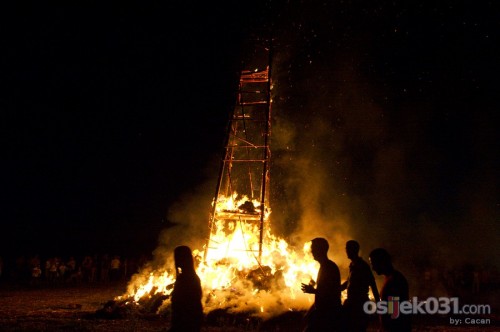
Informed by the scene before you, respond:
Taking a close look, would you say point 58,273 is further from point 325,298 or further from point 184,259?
point 325,298

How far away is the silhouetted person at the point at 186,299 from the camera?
4.95 meters

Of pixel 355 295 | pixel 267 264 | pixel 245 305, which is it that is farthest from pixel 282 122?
pixel 355 295

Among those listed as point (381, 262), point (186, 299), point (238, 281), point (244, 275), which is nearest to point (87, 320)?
point (238, 281)

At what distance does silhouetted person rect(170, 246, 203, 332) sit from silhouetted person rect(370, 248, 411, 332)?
7.12 feet

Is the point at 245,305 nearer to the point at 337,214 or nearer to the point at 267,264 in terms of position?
the point at 267,264

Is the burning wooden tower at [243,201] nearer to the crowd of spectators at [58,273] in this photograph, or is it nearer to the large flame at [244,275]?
the large flame at [244,275]

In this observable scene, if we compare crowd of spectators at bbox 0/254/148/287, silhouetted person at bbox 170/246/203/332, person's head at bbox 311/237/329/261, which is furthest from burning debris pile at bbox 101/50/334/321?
crowd of spectators at bbox 0/254/148/287

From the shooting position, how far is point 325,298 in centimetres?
571

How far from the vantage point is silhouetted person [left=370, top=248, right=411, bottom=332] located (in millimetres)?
5062

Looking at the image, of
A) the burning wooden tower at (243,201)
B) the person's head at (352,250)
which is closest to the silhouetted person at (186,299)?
the person's head at (352,250)

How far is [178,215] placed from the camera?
23438 millimetres

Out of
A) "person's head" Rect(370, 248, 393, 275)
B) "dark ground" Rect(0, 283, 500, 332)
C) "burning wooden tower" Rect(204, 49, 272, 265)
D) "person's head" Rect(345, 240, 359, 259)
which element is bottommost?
"dark ground" Rect(0, 283, 500, 332)

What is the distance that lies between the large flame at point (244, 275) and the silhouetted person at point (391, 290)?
6.09 m

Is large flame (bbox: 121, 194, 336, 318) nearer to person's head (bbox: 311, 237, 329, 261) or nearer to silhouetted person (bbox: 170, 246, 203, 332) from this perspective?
person's head (bbox: 311, 237, 329, 261)
